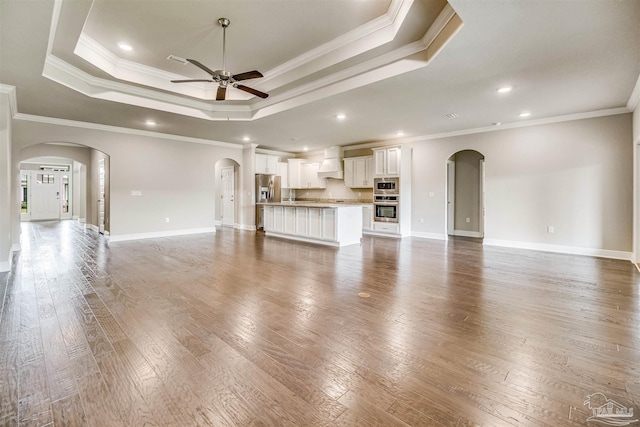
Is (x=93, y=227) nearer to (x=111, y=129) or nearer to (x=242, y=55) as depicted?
(x=111, y=129)

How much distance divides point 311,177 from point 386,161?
303cm

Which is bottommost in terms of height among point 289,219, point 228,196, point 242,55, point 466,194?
point 289,219

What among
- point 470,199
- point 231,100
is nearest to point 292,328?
point 231,100

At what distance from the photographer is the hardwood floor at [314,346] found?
1537 mm

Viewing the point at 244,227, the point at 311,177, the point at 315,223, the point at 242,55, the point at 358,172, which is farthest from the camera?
the point at 311,177

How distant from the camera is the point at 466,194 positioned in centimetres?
830

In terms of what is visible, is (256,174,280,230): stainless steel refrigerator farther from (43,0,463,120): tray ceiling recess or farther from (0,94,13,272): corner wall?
(0,94,13,272): corner wall

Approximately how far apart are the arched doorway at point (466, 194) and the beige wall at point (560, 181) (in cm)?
126

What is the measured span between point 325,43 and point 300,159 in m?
6.63

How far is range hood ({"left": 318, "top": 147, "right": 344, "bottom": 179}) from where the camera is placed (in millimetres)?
9266

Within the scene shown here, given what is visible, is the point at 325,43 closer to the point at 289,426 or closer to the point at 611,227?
the point at 289,426

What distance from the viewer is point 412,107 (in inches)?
207

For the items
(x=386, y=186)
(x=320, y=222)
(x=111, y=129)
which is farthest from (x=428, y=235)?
(x=111, y=129)

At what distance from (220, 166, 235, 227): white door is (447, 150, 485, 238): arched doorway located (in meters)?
7.10
